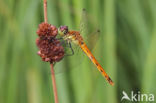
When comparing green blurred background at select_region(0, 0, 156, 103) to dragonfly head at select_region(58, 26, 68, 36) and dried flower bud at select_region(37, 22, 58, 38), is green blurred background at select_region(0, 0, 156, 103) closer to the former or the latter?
dragonfly head at select_region(58, 26, 68, 36)

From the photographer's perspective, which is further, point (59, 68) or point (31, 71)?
point (31, 71)

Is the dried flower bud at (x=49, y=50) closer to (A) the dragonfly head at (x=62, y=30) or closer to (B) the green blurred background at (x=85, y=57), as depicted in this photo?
(A) the dragonfly head at (x=62, y=30)

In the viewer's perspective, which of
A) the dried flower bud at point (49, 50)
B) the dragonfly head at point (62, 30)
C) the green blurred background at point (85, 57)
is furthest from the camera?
the green blurred background at point (85, 57)

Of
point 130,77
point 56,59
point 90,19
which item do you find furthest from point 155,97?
point 56,59

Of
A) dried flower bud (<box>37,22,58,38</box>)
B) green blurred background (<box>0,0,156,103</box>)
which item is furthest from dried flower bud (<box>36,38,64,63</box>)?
green blurred background (<box>0,0,156,103</box>)

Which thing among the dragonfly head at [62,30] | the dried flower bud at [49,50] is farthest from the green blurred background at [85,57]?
the dried flower bud at [49,50]

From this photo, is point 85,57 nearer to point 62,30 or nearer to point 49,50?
point 62,30

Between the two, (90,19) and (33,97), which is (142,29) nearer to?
(90,19)

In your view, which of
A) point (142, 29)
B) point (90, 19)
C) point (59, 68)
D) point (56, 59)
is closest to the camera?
point (56, 59)
